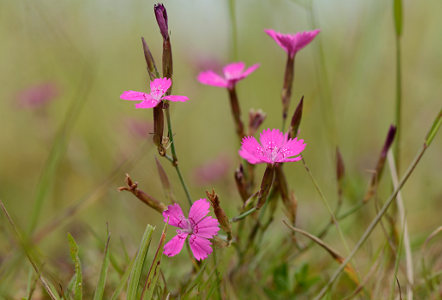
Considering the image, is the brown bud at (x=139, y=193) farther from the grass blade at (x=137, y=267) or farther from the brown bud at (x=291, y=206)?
the brown bud at (x=291, y=206)

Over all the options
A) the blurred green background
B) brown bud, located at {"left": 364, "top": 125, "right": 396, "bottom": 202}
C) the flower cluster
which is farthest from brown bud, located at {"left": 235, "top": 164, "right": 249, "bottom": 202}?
the blurred green background

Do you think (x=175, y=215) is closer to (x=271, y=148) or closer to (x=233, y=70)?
(x=271, y=148)

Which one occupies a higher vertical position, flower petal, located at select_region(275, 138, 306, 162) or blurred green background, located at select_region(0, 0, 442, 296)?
flower petal, located at select_region(275, 138, 306, 162)

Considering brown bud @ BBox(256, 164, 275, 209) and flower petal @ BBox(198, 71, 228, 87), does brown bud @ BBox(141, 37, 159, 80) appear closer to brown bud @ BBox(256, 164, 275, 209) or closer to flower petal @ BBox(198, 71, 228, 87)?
flower petal @ BBox(198, 71, 228, 87)

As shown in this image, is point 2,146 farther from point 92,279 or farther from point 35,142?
point 92,279

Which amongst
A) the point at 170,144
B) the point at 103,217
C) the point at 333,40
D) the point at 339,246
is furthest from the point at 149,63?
the point at 333,40

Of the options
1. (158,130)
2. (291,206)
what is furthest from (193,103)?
(158,130)

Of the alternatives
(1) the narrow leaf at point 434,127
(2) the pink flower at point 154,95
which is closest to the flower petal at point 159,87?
(2) the pink flower at point 154,95
